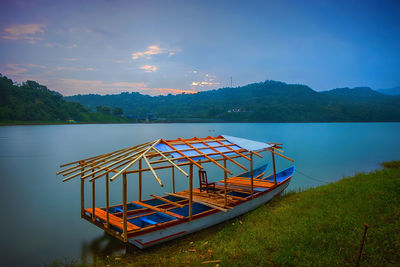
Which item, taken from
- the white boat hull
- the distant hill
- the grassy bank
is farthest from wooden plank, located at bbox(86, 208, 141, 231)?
the distant hill

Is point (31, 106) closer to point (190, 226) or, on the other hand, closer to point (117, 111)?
point (117, 111)

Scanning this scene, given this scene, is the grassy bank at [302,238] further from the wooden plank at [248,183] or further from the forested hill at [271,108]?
the forested hill at [271,108]

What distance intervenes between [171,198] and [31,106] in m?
91.2

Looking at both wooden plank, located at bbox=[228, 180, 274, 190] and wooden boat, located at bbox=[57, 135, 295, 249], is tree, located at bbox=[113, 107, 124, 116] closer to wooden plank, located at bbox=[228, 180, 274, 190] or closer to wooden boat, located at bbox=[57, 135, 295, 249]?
wooden boat, located at bbox=[57, 135, 295, 249]

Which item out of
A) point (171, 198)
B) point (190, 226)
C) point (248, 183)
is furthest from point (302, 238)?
point (171, 198)

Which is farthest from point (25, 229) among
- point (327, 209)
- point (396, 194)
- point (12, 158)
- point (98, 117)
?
point (98, 117)

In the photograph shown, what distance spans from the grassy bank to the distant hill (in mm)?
89540

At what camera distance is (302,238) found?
21.0ft

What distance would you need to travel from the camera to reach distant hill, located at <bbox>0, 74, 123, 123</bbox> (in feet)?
258

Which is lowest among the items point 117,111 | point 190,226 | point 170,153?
point 190,226

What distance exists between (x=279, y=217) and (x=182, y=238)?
3.17m

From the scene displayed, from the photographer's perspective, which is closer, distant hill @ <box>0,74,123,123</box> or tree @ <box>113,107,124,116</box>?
distant hill @ <box>0,74,123,123</box>

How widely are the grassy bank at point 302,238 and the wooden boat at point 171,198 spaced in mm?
504

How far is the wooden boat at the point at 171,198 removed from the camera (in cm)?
692
